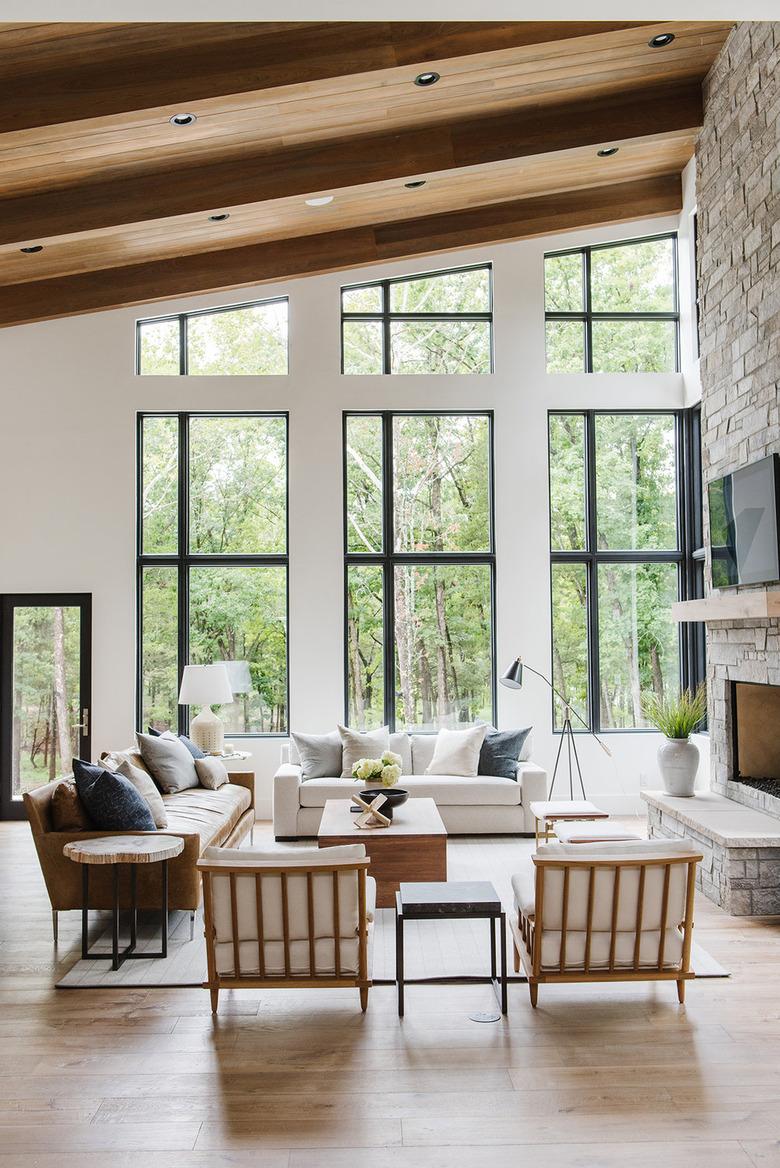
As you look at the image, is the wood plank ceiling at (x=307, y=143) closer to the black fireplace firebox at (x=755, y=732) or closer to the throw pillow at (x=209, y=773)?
the throw pillow at (x=209, y=773)

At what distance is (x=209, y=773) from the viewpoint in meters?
7.20

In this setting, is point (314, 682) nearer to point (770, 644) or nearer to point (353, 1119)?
point (770, 644)

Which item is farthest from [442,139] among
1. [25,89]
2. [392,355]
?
[25,89]

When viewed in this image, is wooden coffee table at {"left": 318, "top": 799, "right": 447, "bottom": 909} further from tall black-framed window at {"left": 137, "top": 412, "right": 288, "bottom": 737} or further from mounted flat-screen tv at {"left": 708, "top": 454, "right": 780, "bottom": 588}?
tall black-framed window at {"left": 137, "top": 412, "right": 288, "bottom": 737}

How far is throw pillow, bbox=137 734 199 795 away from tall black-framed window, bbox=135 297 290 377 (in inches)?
147

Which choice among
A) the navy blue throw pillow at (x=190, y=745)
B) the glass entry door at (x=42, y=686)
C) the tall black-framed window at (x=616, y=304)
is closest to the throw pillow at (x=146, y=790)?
the navy blue throw pillow at (x=190, y=745)

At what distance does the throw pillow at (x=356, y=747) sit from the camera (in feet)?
26.4

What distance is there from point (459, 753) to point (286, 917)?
4237 mm

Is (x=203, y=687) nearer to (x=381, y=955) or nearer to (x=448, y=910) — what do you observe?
(x=381, y=955)

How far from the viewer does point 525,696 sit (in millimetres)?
8828

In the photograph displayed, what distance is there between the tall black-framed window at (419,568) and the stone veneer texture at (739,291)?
2271 mm

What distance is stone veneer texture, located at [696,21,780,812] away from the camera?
19.8ft

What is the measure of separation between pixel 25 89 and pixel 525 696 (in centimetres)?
616

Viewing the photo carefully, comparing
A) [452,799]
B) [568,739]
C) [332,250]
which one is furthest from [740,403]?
[332,250]
